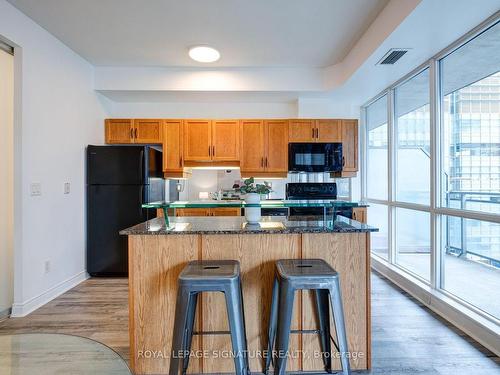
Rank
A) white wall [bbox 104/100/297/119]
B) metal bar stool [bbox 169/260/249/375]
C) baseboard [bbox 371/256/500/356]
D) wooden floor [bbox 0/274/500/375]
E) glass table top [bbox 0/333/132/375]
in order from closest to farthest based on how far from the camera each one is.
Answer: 1. glass table top [bbox 0/333/132/375]
2. metal bar stool [bbox 169/260/249/375]
3. wooden floor [bbox 0/274/500/375]
4. baseboard [bbox 371/256/500/356]
5. white wall [bbox 104/100/297/119]

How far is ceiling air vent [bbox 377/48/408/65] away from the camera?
2768mm

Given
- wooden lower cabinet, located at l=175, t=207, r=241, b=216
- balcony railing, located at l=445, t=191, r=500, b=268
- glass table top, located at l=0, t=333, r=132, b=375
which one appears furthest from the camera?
wooden lower cabinet, located at l=175, t=207, r=241, b=216

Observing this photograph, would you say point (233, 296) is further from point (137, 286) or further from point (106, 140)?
Answer: point (106, 140)

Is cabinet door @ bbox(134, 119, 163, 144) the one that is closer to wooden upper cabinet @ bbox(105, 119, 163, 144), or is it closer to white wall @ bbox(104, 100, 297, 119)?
wooden upper cabinet @ bbox(105, 119, 163, 144)

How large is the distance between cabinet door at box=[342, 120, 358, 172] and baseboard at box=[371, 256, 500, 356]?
5.15ft

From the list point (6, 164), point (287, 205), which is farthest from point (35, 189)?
point (287, 205)

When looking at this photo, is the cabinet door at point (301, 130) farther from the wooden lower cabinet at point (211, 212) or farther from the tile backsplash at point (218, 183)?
the wooden lower cabinet at point (211, 212)

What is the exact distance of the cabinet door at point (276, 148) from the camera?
4344 mm

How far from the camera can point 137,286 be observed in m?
1.87

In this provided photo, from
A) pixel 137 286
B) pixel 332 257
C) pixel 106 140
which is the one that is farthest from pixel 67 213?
pixel 332 257

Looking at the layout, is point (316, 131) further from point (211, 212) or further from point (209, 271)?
point (209, 271)

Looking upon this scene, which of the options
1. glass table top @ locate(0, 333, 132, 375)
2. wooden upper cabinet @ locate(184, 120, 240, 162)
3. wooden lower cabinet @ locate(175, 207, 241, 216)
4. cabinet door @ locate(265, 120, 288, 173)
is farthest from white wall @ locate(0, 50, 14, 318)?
cabinet door @ locate(265, 120, 288, 173)

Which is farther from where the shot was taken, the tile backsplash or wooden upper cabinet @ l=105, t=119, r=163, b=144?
the tile backsplash

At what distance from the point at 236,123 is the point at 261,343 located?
3.16m
